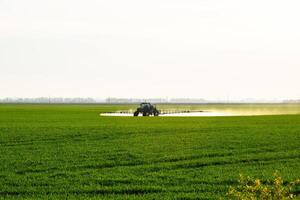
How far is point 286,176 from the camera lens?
62.7ft

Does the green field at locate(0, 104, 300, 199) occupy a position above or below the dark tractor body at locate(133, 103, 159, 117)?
below

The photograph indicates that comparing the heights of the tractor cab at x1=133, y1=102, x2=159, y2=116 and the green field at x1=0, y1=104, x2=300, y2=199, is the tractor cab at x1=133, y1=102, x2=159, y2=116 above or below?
above

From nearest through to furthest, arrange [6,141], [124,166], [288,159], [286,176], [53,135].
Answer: [286,176] < [124,166] < [288,159] < [6,141] < [53,135]

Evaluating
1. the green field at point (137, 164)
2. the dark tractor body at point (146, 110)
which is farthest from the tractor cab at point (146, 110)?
the green field at point (137, 164)

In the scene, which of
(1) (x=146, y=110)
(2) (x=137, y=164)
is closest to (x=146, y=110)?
(1) (x=146, y=110)

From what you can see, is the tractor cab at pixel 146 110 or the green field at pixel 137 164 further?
the tractor cab at pixel 146 110

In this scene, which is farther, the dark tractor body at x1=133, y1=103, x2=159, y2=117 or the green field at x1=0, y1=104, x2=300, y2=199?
the dark tractor body at x1=133, y1=103, x2=159, y2=117

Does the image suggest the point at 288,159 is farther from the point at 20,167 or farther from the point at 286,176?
the point at 20,167

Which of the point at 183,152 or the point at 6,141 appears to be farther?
the point at 6,141

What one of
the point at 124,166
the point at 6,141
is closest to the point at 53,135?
the point at 6,141

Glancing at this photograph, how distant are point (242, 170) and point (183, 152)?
6.29m

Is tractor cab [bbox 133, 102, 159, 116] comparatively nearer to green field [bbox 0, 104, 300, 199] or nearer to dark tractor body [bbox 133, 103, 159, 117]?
dark tractor body [bbox 133, 103, 159, 117]

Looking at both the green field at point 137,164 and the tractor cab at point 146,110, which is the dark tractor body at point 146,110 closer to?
the tractor cab at point 146,110

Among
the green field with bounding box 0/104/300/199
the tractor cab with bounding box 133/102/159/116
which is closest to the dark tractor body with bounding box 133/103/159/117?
the tractor cab with bounding box 133/102/159/116
